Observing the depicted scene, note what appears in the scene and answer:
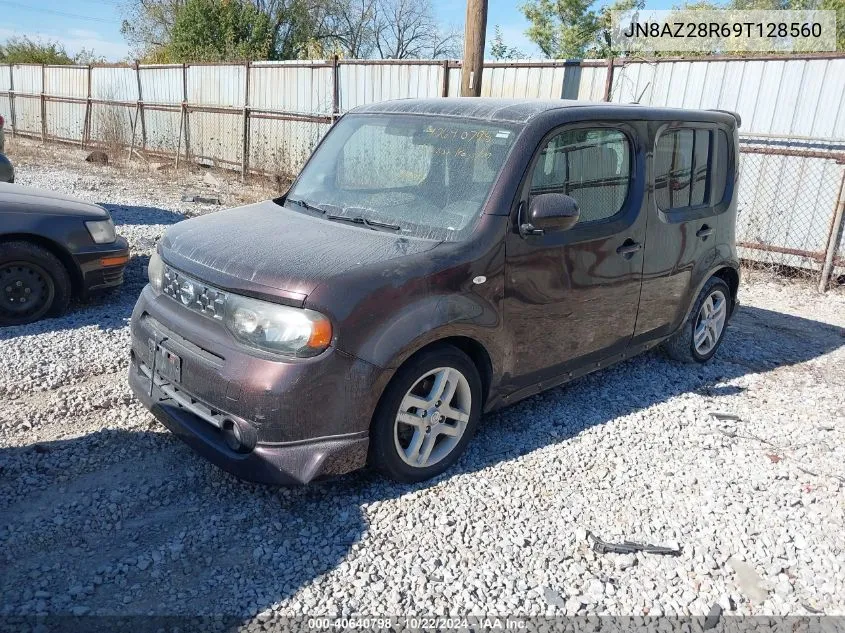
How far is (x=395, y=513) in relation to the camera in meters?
3.22

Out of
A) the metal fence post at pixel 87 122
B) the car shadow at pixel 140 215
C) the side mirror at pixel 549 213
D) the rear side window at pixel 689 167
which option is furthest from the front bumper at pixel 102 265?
the metal fence post at pixel 87 122

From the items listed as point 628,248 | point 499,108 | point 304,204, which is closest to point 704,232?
point 628,248

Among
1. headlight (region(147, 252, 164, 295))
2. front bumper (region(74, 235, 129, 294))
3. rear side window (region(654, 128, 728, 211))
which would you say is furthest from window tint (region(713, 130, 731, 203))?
front bumper (region(74, 235, 129, 294))

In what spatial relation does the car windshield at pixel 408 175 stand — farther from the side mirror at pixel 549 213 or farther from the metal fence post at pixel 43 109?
the metal fence post at pixel 43 109

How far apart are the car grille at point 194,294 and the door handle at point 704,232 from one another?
345cm

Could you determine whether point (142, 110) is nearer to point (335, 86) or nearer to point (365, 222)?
point (335, 86)

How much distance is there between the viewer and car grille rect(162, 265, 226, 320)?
10.3ft

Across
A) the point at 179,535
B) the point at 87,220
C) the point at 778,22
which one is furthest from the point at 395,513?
the point at 778,22

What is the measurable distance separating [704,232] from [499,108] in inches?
79.9

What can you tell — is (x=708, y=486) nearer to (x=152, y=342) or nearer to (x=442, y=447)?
(x=442, y=447)

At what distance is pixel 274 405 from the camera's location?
2.90m

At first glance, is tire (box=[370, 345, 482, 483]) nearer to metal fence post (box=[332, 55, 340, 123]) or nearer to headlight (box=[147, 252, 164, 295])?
headlight (box=[147, 252, 164, 295])

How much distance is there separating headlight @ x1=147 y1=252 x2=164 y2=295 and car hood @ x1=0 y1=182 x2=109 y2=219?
2.32m

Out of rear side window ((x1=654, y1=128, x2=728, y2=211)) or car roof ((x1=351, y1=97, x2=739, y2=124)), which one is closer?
car roof ((x1=351, y1=97, x2=739, y2=124))
